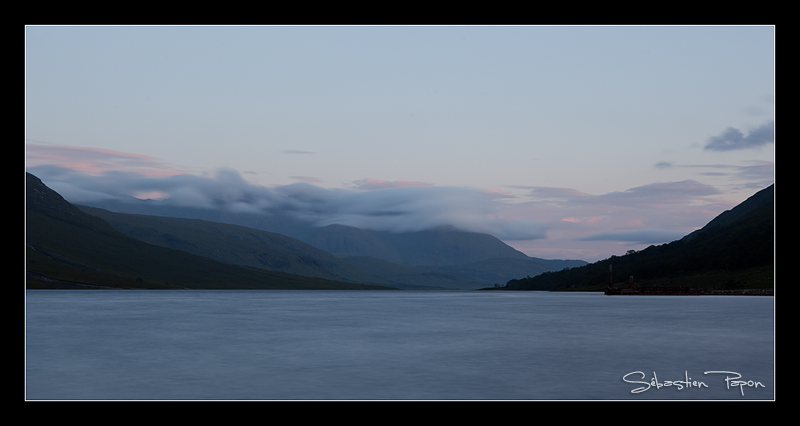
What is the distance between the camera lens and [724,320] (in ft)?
321
